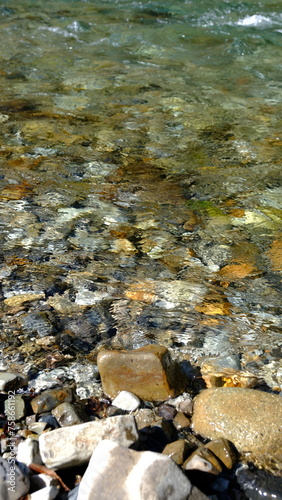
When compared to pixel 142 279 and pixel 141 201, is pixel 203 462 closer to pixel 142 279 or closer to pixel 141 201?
pixel 142 279

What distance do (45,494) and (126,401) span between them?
59cm

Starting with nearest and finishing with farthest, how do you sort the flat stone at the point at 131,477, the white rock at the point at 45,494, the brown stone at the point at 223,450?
the flat stone at the point at 131,477 < the white rock at the point at 45,494 < the brown stone at the point at 223,450

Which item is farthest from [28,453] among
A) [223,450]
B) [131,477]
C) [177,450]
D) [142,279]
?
[142,279]

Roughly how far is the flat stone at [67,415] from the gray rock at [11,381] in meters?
0.23

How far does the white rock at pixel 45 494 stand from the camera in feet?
5.94

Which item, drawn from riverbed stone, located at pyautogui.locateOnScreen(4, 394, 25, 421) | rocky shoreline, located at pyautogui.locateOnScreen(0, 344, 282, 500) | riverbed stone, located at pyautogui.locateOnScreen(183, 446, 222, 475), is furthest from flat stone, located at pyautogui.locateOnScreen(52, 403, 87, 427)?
riverbed stone, located at pyautogui.locateOnScreen(183, 446, 222, 475)

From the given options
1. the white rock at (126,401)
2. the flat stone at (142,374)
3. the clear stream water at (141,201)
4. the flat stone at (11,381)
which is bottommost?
the clear stream water at (141,201)

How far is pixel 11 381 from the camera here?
92.8 inches

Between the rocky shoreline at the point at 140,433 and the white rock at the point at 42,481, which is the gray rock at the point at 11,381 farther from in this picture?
the white rock at the point at 42,481

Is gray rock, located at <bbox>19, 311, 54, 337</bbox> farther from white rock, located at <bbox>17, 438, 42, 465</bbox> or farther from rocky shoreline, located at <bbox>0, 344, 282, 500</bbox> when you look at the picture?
white rock, located at <bbox>17, 438, 42, 465</bbox>

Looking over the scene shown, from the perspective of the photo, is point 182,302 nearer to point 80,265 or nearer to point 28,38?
point 80,265

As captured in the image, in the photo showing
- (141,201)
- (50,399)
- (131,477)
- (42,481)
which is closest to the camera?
(131,477)

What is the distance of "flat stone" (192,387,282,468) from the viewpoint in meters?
2.07

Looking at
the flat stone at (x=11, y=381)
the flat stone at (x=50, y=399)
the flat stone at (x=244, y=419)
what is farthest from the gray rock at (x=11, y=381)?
the flat stone at (x=244, y=419)
